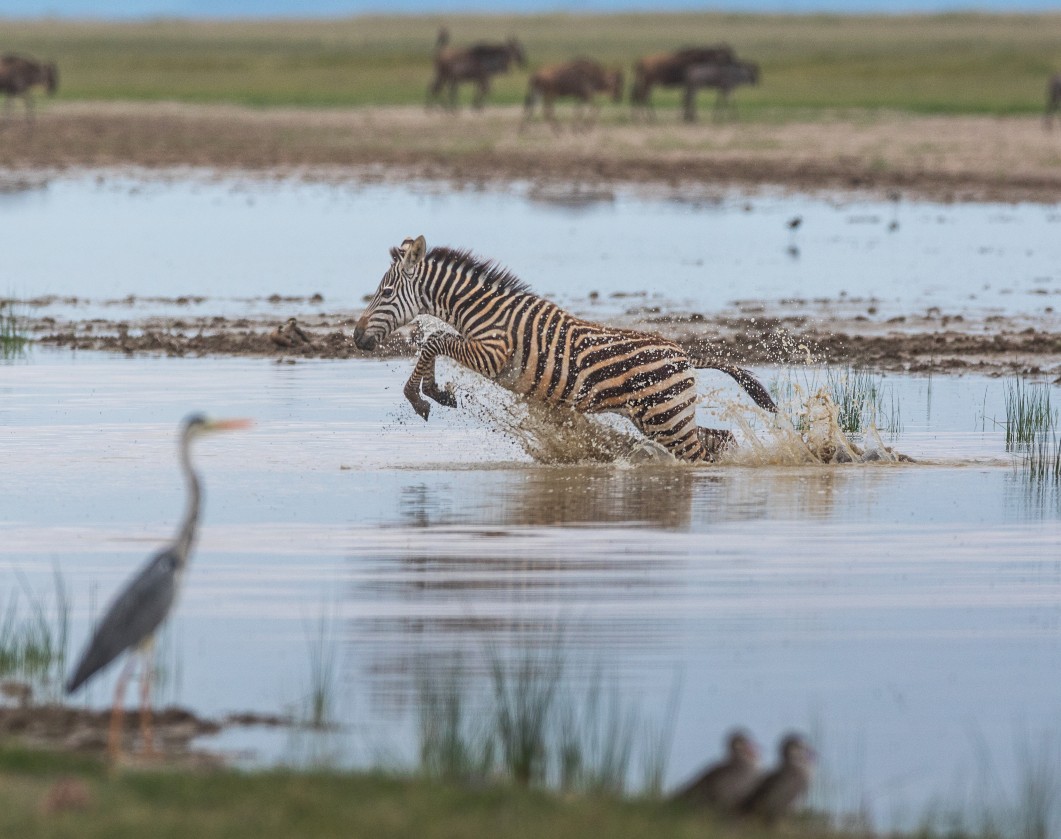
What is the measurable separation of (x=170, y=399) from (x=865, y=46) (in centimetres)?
8522

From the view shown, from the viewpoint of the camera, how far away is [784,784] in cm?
600

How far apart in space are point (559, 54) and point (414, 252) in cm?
8386

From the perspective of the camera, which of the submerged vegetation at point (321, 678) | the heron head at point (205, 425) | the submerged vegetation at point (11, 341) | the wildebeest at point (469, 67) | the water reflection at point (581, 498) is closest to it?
the heron head at point (205, 425)

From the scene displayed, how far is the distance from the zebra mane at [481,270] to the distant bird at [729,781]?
24.3ft

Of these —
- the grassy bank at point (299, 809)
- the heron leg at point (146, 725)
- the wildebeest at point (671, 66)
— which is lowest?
the grassy bank at point (299, 809)

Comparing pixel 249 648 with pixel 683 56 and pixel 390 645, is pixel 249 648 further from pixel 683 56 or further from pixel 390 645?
pixel 683 56

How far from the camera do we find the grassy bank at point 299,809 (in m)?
5.89

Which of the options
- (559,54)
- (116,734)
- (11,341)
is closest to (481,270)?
(11,341)

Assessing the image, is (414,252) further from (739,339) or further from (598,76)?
(598,76)

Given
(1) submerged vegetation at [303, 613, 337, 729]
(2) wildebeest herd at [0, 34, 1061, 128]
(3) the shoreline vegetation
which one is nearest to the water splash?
(1) submerged vegetation at [303, 613, 337, 729]

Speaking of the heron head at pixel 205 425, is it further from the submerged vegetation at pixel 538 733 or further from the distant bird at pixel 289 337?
the distant bird at pixel 289 337

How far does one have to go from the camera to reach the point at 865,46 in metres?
96.7

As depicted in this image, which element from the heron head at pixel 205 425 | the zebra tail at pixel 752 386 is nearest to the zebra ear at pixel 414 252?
the zebra tail at pixel 752 386

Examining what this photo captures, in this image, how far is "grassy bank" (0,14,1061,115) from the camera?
6425 centimetres
